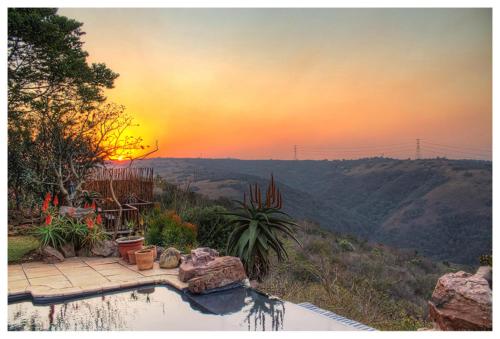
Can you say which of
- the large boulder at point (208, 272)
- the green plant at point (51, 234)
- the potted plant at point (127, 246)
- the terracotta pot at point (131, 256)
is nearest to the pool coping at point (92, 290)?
the large boulder at point (208, 272)

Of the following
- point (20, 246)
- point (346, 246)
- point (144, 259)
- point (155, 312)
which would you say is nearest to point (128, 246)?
point (144, 259)

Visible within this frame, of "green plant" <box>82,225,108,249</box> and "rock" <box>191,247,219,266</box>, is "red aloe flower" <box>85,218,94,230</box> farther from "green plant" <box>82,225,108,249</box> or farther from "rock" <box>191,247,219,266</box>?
"rock" <box>191,247,219,266</box>

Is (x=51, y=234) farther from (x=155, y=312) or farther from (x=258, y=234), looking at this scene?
(x=258, y=234)

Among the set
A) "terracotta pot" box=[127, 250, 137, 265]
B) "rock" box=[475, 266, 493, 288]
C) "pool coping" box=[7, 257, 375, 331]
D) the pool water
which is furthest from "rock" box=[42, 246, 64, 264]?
"rock" box=[475, 266, 493, 288]

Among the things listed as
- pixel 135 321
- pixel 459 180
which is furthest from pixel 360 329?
pixel 459 180

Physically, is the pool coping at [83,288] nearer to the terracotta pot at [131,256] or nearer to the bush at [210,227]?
the terracotta pot at [131,256]

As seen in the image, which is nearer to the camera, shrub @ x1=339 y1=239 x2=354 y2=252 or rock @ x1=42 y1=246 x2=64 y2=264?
rock @ x1=42 y1=246 x2=64 y2=264
